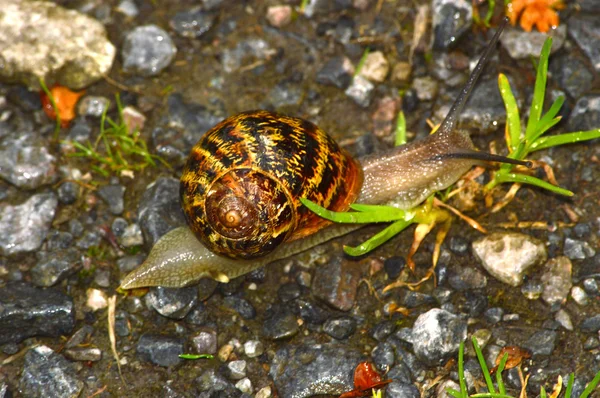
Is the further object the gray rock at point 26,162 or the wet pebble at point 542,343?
the gray rock at point 26,162

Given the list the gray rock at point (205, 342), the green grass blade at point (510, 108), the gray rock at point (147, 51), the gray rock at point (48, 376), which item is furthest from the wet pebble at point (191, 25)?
the gray rock at point (48, 376)

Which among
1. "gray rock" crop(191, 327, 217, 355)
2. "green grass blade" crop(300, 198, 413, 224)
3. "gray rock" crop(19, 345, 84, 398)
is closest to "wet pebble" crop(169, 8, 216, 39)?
"green grass blade" crop(300, 198, 413, 224)

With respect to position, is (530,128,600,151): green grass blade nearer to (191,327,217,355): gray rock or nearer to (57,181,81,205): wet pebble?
(191,327,217,355): gray rock

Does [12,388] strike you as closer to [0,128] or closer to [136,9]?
[0,128]

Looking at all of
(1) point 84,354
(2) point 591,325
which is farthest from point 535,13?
(1) point 84,354

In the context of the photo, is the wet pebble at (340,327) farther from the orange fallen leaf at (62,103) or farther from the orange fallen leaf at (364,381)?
the orange fallen leaf at (62,103)

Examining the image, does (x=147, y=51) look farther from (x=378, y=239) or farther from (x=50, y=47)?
(x=378, y=239)
